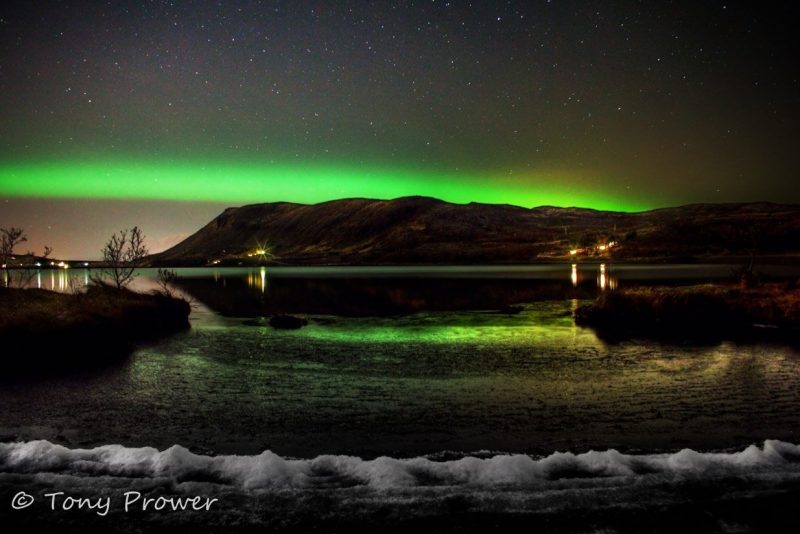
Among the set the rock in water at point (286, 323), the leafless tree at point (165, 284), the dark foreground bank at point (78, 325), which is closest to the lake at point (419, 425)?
the dark foreground bank at point (78, 325)

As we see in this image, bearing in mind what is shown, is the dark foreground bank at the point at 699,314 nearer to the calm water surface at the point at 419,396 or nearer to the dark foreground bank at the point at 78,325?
the calm water surface at the point at 419,396

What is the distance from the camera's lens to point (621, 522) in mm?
8180

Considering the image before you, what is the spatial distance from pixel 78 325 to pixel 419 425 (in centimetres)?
2456

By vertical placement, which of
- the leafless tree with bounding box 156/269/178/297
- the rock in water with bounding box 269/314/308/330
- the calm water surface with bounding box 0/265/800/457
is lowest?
the calm water surface with bounding box 0/265/800/457

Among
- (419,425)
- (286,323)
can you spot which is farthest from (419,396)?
(286,323)

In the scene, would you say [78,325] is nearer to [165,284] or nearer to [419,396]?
[165,284]

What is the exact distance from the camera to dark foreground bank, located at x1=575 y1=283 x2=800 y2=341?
32625mm

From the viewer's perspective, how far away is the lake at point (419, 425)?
9539 millimetres

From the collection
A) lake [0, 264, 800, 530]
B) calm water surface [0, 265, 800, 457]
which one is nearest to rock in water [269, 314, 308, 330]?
calm water surface [0, 265, 800, 457]

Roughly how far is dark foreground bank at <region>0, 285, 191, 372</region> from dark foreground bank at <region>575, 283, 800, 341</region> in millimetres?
28596

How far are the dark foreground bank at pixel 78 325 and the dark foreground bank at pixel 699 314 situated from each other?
28596 millimetres

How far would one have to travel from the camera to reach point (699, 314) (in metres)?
36.0

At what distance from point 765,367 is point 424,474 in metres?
18.9

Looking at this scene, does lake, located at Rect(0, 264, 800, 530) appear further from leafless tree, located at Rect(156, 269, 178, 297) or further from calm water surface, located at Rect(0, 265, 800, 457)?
leafless tree, located at Rect(156, 269, 178, 297)
